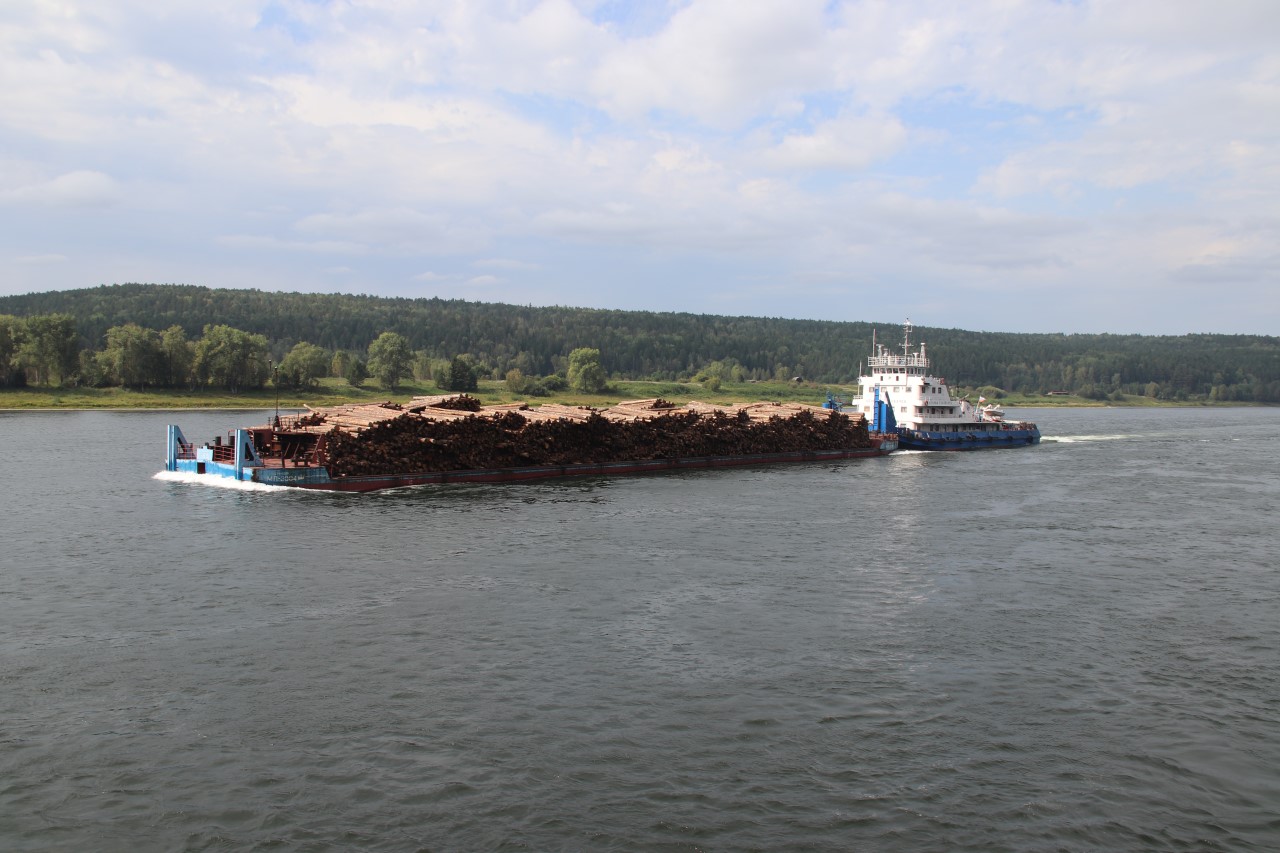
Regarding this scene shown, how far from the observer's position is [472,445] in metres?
46.7

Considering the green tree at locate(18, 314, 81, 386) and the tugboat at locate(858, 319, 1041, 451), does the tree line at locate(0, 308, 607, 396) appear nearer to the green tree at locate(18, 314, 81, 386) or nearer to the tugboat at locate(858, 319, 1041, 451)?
the green tree at locate(18, 314, 81, 386)

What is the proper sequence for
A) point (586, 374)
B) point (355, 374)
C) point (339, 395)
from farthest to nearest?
point (586, 374)
point (355, 374)
point (339, 395)

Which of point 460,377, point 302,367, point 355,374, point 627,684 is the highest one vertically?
point 302,367

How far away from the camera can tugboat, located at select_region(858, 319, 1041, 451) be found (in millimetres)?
A: 72875

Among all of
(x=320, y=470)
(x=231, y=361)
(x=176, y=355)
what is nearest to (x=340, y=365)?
(x=231, y=361)

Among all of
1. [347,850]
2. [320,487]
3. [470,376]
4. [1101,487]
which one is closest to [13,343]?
Answer: [470,376]

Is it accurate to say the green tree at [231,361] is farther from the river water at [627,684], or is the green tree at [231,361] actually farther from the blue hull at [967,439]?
the river water at [627,684]

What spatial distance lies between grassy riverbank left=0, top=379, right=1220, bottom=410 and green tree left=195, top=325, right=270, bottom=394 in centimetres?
199

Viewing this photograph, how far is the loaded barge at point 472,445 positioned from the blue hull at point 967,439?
13544 mm

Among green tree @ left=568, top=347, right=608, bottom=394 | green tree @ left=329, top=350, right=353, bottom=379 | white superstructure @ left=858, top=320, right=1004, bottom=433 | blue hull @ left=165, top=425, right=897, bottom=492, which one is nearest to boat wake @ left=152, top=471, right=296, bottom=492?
blue hull @ left=165, top=425, right=897, bottom=492

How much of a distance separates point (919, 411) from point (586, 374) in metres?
76.8

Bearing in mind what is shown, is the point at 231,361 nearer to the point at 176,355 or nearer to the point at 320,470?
the point at 176,355

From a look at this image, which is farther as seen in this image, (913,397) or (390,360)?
(390,360)

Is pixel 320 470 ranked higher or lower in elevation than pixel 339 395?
lower
